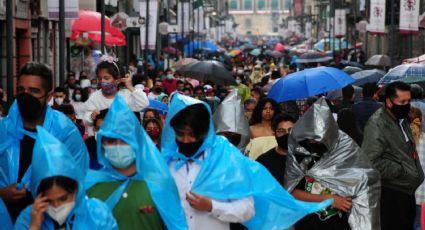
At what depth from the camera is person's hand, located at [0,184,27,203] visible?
21.3 feet

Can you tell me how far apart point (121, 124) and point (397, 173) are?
3814mm

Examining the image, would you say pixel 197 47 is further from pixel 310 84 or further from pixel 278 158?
pixel 278 158

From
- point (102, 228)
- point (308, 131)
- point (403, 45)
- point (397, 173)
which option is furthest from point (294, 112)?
point (403, 45)

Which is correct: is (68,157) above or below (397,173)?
above

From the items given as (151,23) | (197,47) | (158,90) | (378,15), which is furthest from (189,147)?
(197,47)

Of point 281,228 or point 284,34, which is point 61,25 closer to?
point 281,228

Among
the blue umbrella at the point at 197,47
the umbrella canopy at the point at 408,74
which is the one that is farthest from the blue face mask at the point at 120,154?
the blue umbrella at the point at 197,47

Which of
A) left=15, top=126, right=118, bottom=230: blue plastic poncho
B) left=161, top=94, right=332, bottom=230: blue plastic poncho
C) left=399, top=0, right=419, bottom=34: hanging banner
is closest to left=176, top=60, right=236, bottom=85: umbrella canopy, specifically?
left=399, top=0, right=419, bottom=34: hanging banner

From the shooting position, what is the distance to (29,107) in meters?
6.74

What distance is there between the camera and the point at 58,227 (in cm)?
561

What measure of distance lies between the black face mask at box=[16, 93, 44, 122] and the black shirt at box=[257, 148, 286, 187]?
6.89 feet

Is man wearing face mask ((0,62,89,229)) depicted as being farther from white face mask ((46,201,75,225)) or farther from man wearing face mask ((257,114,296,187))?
man wearing face mask ((257,114,296,187))

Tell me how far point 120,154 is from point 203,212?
27.8 inches

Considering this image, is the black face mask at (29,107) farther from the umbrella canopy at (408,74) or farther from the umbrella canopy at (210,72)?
the umbrella canopy at (210,72)
